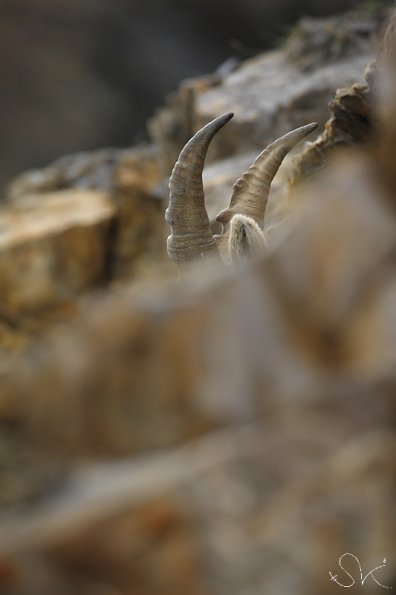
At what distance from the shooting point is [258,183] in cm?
408

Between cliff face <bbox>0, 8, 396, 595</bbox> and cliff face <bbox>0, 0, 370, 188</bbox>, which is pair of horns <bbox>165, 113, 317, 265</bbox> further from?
cliff face <bbox>0, 0, 370, 188</bbox>

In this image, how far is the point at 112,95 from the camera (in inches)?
585

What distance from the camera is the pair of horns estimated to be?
3.79 metres

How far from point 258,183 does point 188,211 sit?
50cm

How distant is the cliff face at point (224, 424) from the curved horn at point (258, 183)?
2.59 metres

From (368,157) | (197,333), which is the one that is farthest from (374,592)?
(368,157)

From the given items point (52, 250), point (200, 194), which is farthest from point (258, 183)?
point (52, 250)

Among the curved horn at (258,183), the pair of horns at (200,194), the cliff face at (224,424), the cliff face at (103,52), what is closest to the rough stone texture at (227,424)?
the cliff face at (224,424)

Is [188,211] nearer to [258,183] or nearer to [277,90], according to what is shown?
[258,183]

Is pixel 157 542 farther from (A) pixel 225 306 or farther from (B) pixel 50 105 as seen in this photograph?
(B) pixel 50 105

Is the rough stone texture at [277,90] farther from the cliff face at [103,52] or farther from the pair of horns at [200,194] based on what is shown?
the pair of horns at [200,194]

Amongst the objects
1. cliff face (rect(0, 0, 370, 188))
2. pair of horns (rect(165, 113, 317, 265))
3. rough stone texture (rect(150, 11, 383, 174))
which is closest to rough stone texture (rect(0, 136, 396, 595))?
pair of horns (rect(165, 113, 317, 265))

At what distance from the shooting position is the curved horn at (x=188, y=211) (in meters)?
3.80

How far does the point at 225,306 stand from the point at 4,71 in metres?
14.1
